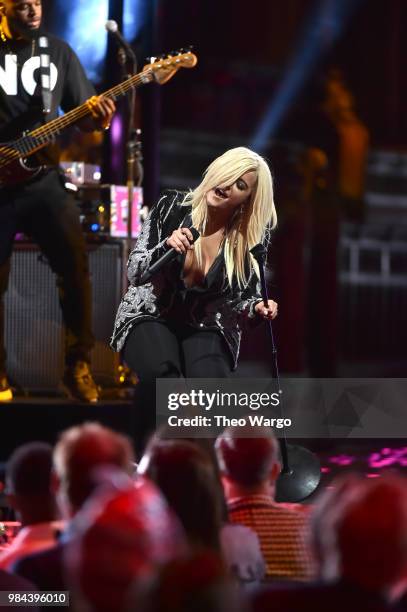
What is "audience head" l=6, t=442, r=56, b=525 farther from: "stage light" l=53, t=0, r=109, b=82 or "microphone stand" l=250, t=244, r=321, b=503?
"stage light" l=53, t=0, r=109, b=82

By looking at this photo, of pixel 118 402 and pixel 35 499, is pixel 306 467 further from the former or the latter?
pixel 35 499

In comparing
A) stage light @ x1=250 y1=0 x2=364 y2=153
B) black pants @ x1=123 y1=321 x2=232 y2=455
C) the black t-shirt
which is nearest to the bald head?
black pants @ x1=123 y1=321 x2=232 y2=455

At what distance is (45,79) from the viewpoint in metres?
4.94

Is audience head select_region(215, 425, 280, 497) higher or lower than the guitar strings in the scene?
lower

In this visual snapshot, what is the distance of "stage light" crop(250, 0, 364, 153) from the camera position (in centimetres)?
1054

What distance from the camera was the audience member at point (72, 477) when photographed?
1.82 metres

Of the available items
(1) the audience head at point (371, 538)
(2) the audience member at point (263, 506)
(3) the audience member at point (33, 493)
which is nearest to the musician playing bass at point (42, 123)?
(2) the audience member at point (263, 506)

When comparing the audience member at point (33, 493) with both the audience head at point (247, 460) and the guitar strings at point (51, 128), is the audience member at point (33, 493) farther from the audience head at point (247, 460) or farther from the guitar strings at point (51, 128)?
the guitar strings at point (51, 128)

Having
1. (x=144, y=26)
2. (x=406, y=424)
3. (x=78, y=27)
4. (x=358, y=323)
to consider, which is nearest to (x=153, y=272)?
(x=406, y=424)

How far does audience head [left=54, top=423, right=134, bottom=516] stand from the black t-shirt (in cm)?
326

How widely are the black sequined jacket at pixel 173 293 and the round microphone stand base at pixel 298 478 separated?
578 mm

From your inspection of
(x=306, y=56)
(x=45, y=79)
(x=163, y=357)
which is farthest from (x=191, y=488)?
(x=306, y=56)

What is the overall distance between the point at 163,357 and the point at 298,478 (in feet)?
2.30

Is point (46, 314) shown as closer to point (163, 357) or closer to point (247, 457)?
point (163, 357)
